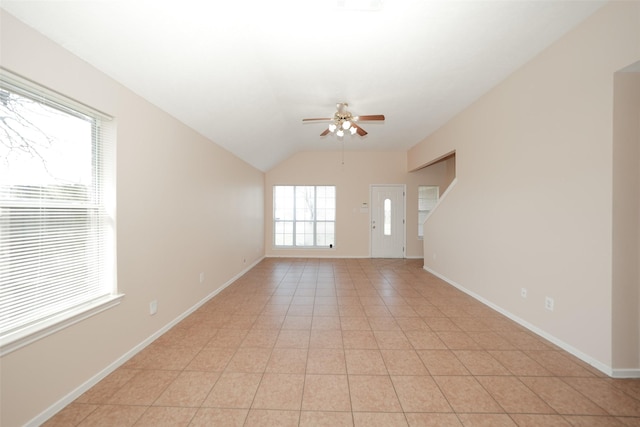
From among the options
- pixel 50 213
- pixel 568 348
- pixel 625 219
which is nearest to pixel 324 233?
pixel 568 348

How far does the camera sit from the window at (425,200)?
721 centimetres

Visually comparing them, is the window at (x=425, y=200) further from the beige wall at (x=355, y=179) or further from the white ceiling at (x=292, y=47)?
the white ceiling at (x=292, y=47)

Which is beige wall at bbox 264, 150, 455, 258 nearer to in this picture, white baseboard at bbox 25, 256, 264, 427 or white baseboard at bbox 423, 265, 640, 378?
white baseboard at bbox 423, 265, 640, 378

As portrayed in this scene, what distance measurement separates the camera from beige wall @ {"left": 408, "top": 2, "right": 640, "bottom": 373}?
2031 mm

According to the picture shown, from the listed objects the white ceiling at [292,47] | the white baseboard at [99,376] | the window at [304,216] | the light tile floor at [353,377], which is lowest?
the light tile floor at [353,377]

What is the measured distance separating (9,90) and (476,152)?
4.76 meters

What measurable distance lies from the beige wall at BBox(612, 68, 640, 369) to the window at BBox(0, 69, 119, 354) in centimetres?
402

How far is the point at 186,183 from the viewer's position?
3174 mm

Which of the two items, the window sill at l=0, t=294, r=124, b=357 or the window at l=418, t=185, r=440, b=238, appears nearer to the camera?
the window sill at l=0, t=294, r=124, b=357

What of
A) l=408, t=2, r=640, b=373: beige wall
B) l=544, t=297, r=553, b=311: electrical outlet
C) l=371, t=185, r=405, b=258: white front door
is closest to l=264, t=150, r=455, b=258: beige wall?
l=371, t=185, r=405, b=258: white front door

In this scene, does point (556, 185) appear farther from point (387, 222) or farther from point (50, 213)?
point (387, 222)

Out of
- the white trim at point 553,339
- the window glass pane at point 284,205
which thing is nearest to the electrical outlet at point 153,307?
the white trim at point 553,339

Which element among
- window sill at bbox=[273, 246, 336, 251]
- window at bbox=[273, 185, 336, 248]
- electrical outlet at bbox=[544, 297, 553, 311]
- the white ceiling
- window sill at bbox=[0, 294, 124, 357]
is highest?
the white ceiling

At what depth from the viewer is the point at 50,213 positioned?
67.4 inches
